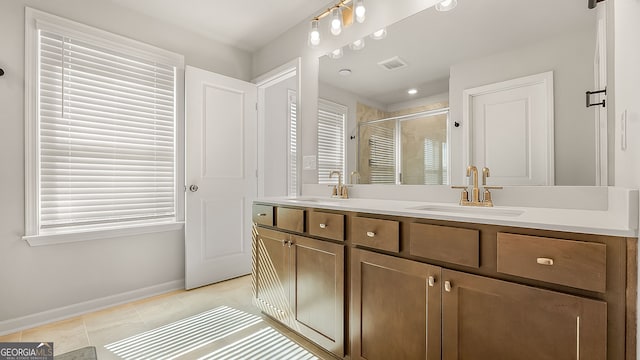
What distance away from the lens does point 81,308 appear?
221cm

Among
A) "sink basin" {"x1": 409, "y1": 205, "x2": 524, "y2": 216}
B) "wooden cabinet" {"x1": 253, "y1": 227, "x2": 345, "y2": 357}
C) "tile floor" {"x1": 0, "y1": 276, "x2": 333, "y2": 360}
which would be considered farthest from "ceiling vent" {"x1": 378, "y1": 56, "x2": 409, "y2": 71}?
"tile floor" {"x1": 0, "y1": 276, "x2": 333, "y2": 360}

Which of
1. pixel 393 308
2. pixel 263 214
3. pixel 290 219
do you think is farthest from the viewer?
pixel 263 214

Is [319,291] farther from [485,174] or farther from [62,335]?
[62,335]

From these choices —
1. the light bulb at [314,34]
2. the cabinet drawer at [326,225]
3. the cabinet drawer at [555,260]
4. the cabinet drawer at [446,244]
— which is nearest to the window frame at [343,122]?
the light bulb at [314,34]

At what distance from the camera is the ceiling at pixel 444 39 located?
1.34 meters

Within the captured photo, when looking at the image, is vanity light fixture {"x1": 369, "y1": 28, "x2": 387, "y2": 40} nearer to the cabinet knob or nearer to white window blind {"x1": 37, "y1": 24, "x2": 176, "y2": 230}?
the cabinet knob

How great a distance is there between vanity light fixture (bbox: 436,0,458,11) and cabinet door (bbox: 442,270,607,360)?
1.49m

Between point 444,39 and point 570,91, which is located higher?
point 444,39

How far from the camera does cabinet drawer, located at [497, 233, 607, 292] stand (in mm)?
815

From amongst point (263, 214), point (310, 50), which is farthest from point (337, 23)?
point (263, 214)

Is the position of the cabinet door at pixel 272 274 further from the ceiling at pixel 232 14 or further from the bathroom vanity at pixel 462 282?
the ceiling at pixel 232 14

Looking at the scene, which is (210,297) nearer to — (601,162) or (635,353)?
(635,353)

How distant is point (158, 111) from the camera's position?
8.55 feet

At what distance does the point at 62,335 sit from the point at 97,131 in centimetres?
148
